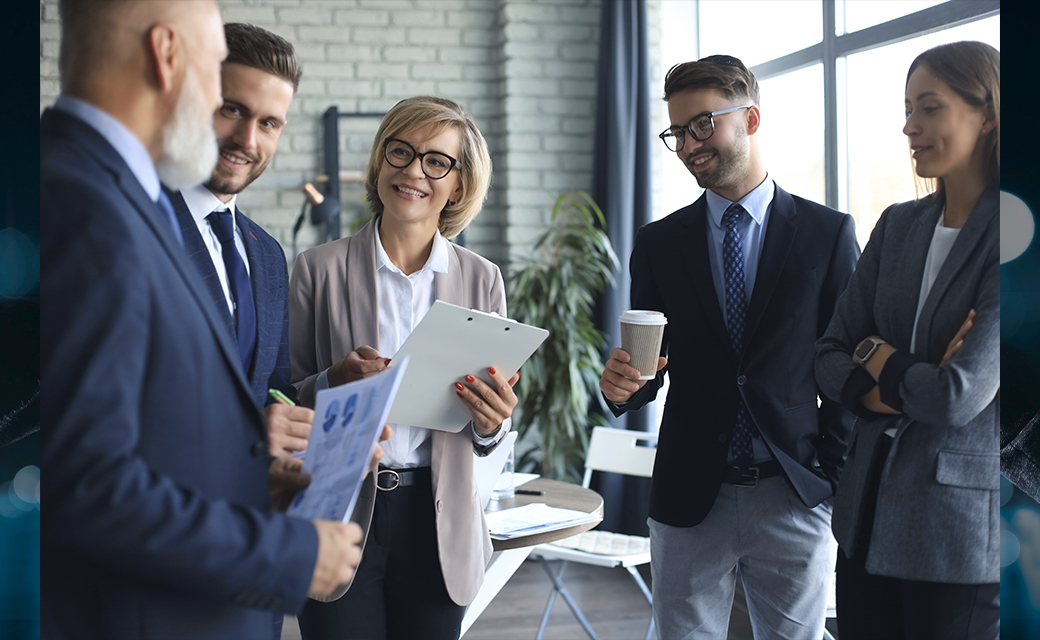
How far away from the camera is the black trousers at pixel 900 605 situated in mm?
1032

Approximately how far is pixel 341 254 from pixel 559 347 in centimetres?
230

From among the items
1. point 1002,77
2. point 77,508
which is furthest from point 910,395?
point 77,508

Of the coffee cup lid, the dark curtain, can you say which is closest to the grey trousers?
the coffee cup lid

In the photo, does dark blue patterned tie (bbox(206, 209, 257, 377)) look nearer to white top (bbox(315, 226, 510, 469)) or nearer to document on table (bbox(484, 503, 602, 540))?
white top (bbox(315, 226, 510, 469))

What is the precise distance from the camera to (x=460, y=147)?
173 cm

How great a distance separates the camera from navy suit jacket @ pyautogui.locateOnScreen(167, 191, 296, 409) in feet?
3.47

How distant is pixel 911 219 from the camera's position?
111 cm

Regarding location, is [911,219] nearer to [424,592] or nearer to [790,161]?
[424,592]

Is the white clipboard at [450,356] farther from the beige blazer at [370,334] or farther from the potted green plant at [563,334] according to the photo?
the potted green plant at [563,334]

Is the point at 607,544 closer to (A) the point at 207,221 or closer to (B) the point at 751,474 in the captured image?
(B) the point at 751,474

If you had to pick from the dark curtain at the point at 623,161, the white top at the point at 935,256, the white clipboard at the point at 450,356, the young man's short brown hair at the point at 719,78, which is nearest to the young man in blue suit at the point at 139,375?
the white clipboard at the point at 450,356

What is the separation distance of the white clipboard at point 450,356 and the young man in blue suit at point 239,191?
26 cm

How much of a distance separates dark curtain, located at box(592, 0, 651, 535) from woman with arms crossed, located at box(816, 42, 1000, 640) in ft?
9.56

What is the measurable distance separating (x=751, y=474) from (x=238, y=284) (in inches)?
46.5
